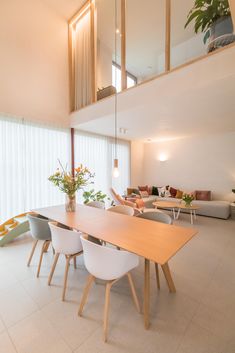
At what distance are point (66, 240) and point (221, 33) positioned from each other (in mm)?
3388

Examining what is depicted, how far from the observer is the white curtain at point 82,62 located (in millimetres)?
3920

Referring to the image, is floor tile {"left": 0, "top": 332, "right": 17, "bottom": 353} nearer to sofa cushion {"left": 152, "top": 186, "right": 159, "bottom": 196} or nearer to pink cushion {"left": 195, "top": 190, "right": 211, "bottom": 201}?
pink cushion {"left": 195, "top": 190, "right": 211, "bottom": 201}

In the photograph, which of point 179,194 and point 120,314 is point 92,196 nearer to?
point 179,194

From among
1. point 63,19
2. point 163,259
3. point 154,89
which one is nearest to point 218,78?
point 154,89

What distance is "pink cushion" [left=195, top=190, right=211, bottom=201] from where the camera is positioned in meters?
5.33

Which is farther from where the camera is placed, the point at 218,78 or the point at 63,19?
the point at 63,19

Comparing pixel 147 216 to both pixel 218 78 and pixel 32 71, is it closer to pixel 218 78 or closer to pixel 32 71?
pixel 218 78

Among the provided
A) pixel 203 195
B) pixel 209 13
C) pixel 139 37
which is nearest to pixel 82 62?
pixel 139 37

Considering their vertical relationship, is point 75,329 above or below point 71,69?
below

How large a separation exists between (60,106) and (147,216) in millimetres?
3502

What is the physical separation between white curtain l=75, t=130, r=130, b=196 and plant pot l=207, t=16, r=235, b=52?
3.47 metres

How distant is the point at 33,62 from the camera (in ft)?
11.9

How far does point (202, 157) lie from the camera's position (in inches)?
223

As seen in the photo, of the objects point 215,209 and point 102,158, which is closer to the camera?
point 215,209
